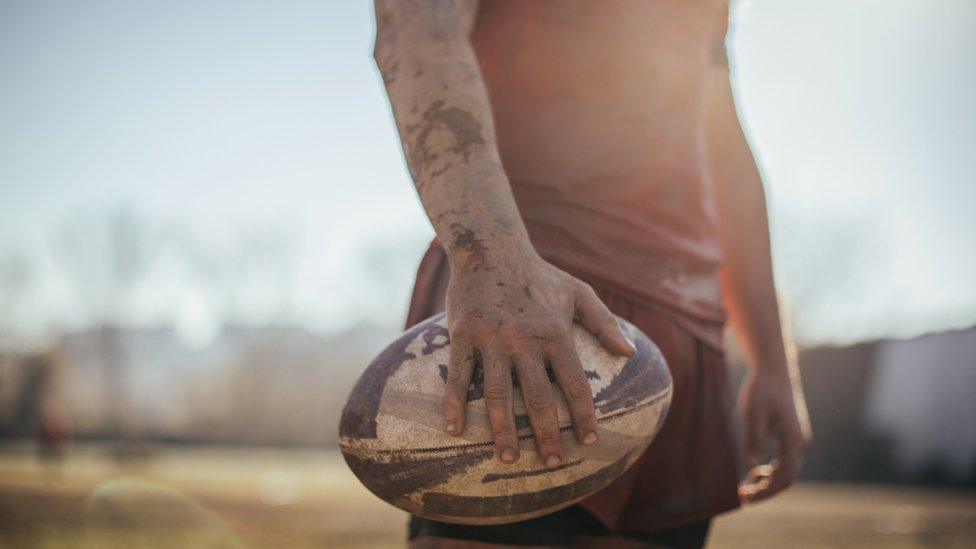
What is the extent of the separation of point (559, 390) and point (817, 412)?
845 inches

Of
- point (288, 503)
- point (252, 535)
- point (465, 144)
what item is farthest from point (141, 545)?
point (465, 144)

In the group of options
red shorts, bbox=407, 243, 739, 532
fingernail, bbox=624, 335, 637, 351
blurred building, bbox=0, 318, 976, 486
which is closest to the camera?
fingernail, bbox=624, 335, 637, 351

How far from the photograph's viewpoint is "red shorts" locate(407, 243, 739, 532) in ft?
6.04

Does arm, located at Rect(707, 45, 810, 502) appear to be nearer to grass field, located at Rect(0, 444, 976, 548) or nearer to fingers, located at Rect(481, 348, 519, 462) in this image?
fingers, located at Rect(481, 348, 519, 462)

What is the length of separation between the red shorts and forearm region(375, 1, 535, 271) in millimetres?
436

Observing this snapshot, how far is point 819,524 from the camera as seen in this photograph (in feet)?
33.5

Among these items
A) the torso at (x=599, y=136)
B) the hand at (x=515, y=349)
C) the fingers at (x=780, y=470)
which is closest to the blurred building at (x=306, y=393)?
the hand at (x=515, y=349)

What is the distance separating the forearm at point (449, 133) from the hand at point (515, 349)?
0.05 m

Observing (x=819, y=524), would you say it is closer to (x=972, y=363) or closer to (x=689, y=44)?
(x=972, y=363)

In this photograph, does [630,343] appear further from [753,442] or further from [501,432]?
[753,442]

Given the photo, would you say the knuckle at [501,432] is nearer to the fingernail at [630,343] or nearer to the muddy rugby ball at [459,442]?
the muddy rugby ball at [459,442]

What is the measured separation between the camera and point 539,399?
1254 mm

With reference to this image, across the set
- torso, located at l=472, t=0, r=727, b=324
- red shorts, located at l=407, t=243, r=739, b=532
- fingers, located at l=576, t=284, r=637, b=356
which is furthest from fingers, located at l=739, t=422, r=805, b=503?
fingers, located at l=576, t=284, r=637, b=356

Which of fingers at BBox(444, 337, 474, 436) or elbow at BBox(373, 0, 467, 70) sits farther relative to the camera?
elbow at BBox(373, 0, 467, 70)
